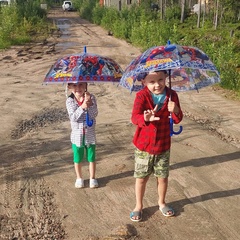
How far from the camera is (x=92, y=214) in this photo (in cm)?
373

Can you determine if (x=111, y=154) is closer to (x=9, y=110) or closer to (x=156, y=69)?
(x=156, y=69)

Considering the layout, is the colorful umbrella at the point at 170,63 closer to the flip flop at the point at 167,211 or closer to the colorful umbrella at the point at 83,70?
the colorful umbrella at the point at 83,70

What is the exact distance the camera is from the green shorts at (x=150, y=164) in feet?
11.0

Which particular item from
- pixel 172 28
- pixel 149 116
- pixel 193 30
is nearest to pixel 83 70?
pixel 149 116

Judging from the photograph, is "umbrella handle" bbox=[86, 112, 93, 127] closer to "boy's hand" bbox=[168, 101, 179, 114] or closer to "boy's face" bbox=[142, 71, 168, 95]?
"boy's face" bbox=[142, 71, 168, 95]

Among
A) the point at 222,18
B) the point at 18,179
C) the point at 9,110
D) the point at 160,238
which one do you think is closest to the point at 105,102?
the point at 9,110

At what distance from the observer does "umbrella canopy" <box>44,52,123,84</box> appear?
362 cm

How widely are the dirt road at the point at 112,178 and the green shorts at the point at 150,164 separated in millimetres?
506

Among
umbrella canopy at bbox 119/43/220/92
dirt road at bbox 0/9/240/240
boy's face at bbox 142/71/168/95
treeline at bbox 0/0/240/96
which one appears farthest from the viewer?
treeline at bbox 0/0/240/96

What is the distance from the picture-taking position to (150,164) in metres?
3.38

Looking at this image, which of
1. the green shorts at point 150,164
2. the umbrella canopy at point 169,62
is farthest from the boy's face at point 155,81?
the green shorts at point 150,164

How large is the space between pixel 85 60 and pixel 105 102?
428 centimetres

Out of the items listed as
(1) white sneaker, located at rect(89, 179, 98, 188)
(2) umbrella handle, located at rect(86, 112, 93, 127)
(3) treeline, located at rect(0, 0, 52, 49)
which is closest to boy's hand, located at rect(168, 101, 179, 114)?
(2) umbrella handle, located at rect(86, 112, 93, 127)

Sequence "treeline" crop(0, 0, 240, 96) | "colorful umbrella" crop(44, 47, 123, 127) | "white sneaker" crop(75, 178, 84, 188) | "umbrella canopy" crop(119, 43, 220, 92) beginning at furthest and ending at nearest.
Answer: "treeline" crop(0, 0, 240, 96), "white sneaker" crop(75, 178, 84, 188), "colorful umbrella" crop(44, 47, 123, 127), "umbrella canopy" crop(119, 43, 220, 92)
